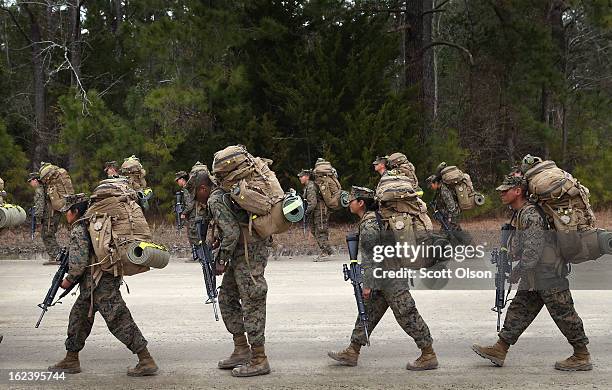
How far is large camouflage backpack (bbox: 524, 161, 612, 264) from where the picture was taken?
20.5 ft

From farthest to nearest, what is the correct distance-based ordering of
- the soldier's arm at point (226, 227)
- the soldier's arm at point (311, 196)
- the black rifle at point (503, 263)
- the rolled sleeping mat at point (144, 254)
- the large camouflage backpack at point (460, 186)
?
the soldier's arm at point (311, 196) → the large camouflage backpack at point (460, 186) → the black rifle at point (503, 263) → the soldier's arm at point (226, 227) → the rolled sleeping mat at point (144, 254)

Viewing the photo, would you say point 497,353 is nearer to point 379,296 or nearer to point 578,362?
point 578,362

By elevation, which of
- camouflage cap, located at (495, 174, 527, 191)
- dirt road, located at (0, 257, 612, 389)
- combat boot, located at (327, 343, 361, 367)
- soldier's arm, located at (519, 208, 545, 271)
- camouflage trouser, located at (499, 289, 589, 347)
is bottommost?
dirt road, located at (0, 257, 612, 389)

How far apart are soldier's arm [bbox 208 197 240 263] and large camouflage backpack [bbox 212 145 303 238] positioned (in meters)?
0.14

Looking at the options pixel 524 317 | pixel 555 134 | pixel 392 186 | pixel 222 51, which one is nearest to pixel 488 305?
pixel 524 317

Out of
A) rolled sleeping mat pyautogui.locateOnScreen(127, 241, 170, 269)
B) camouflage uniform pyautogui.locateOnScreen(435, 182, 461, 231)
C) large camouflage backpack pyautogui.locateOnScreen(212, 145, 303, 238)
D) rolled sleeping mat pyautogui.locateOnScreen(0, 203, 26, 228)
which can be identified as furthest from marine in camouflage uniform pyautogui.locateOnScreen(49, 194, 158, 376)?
camouflage uniform pyautogui.locateOnScreen(435, 182, 461, 231)

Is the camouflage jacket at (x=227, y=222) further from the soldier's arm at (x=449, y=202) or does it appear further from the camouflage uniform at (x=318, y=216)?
the camouflage uniform at (x=318, y=216)

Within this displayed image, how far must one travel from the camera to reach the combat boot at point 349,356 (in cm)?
651

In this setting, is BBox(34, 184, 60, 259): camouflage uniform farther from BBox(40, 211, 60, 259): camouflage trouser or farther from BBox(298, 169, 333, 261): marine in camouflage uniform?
BBox(298, 169, 333, 261): marine in camouflage uniform

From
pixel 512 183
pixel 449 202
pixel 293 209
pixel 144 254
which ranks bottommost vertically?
pixel 449 202

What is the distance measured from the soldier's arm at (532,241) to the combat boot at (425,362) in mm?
1116

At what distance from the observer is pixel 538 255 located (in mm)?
6211

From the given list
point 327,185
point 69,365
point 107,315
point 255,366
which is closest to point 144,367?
point 107,315

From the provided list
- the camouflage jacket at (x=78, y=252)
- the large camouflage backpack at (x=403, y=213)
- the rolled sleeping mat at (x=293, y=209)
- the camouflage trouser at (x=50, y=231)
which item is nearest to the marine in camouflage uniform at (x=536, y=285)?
the large camouflage backpack at (x=403, y=213)
